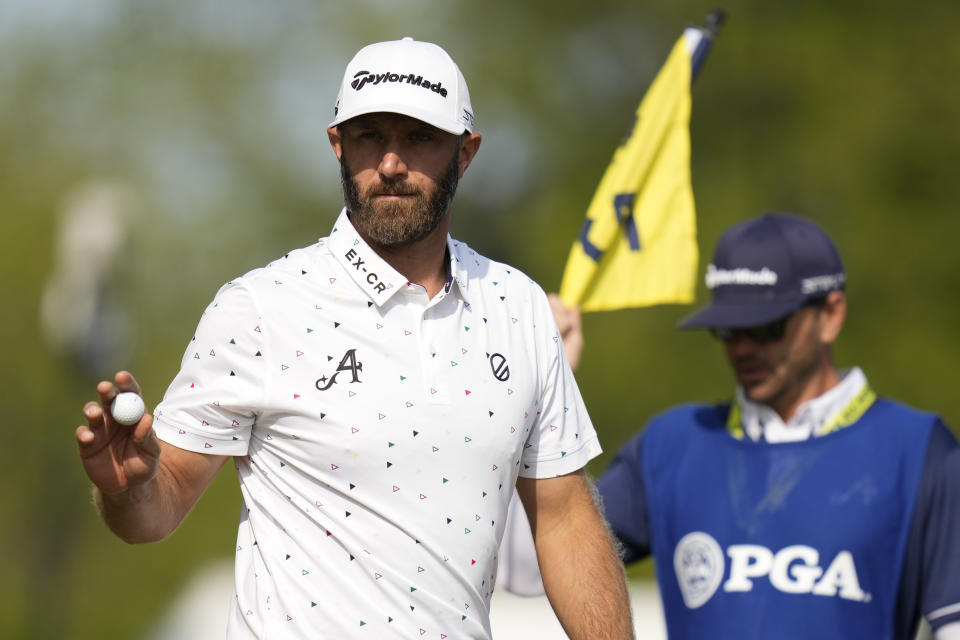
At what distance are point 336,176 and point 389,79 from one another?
16.9 meters

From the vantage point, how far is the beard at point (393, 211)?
3961mm

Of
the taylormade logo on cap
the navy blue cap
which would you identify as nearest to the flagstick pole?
the navy blue cap

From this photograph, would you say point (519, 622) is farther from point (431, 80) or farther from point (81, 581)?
point (81, 581)

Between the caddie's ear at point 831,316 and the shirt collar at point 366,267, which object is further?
the caddie's ear at point 831,316

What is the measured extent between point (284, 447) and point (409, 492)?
1.01 feet

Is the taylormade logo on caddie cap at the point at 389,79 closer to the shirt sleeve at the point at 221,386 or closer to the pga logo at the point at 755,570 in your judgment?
the shirt sleeve at the point at 221,386

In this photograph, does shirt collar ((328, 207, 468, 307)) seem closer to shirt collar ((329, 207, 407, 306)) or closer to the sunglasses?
shirt collar ((329, 207, 407, 306))

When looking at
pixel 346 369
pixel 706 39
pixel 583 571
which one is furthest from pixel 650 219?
pixel 346 369

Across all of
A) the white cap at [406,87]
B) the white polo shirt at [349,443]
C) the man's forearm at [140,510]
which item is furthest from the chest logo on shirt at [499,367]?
the man's forearm at [140,510]

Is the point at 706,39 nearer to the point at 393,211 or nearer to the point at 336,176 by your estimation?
the point at 393,211

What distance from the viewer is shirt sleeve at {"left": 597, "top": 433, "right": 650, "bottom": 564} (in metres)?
5.92

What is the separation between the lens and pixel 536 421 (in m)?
4.16

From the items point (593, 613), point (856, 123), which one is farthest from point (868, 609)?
point (856, 123)

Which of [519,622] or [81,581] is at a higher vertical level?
[519,622]
